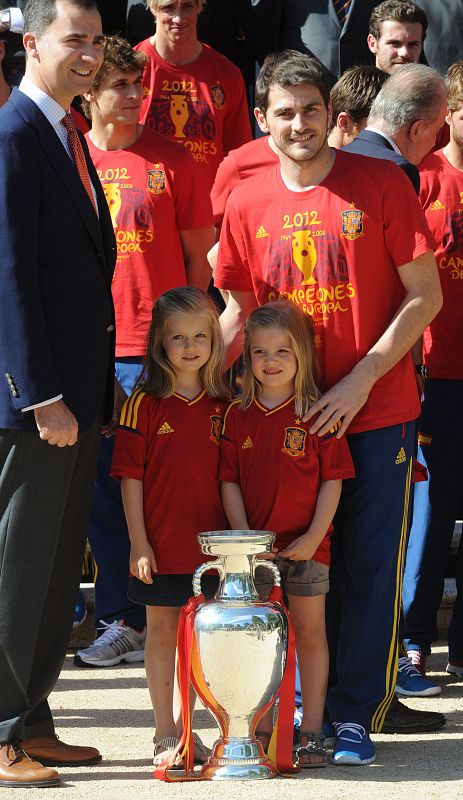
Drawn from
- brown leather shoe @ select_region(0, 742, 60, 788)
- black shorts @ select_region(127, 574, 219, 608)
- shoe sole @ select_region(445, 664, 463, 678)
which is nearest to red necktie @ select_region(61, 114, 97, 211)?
black shorts @ select_region(127, 574, 219, 608)

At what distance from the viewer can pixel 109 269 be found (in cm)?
439

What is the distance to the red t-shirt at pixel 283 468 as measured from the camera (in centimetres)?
435

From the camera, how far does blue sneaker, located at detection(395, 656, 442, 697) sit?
529 centimetres

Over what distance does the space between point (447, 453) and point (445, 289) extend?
0.68 m

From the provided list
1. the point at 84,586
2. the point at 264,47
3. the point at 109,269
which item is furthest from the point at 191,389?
the point at 264,47

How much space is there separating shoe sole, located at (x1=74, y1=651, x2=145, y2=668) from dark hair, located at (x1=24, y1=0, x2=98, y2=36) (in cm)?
275

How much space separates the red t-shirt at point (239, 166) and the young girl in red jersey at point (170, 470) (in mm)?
1384

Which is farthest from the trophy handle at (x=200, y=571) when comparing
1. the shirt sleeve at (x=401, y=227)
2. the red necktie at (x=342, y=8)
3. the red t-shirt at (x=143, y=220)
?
the red necktie at (x=342, y=8)

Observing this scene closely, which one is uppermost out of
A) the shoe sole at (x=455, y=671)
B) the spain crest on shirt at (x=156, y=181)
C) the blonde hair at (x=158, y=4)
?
the blonde hair at (x=158, y=4)

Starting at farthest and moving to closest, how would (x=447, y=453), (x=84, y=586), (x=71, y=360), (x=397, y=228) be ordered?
(x=84, y=586), (x=447, y=453), (x=397, y=228), (x=71, y=360)

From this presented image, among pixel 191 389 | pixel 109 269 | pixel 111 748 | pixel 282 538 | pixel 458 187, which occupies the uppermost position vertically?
pixel 458 187

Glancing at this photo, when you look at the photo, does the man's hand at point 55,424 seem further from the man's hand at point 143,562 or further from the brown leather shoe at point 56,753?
the brown leather shoe at point 56,753

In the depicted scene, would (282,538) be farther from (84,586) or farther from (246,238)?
(84,586)

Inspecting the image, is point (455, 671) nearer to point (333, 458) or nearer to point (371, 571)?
point (371, 571)
